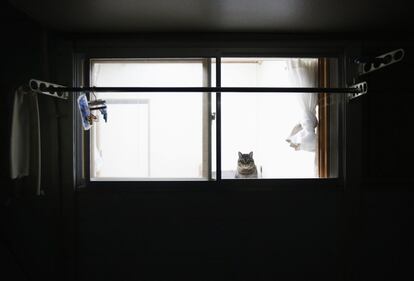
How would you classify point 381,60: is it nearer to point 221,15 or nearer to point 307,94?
point 307,94

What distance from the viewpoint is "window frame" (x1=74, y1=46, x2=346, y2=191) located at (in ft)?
6.18

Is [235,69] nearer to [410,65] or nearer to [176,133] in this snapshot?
[176,133]

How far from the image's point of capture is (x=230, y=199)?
189 cm

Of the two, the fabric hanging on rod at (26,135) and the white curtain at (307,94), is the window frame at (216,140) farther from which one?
the fabric hanging on rod at (26,135)

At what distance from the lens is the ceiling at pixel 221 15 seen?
4.70ft

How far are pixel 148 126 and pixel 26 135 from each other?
790 millimetres

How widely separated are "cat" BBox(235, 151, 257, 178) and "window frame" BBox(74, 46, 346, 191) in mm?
111

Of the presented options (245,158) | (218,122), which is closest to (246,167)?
(245,158)

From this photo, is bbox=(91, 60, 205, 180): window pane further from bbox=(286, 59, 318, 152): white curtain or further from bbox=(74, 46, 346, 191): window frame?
bbox=(286, 59, 318, 152): white curtain

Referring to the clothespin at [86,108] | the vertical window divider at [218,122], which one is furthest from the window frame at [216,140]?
the clothespin at [86,108]

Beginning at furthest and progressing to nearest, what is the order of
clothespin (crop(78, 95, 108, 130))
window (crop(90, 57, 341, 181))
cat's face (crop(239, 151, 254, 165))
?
1. cat's face (crop(239, 151, 254, 165))
2. window (crop(90, 57, 341, 181))
3. clothespin (crop(78, 95, 108, 130))

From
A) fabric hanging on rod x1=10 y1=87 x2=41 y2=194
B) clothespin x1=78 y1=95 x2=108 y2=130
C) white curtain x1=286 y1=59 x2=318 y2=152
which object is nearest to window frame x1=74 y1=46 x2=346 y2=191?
white curtain x1=286 y1=59 x2=318 y2=152

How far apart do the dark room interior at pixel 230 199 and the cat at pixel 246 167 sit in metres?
0.11

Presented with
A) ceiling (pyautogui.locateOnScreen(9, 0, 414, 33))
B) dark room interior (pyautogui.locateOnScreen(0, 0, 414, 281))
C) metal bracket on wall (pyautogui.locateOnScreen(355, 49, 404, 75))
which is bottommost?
dark room interior (pyautogui.locateOnScreen(0, 0, 414, 281))
